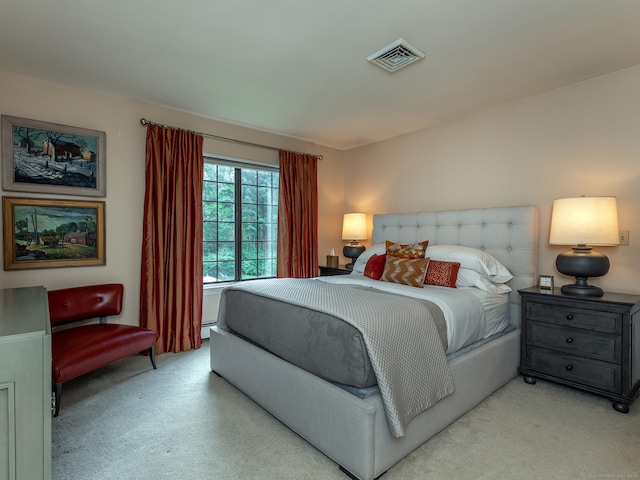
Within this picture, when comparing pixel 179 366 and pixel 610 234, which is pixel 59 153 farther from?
pixel 610 234

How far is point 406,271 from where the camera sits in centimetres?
299

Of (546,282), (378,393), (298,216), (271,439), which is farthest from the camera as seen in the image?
(298,216)

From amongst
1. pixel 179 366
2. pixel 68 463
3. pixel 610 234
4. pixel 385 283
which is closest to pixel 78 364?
pixel 68 463

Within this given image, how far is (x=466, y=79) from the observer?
2766 millimetres

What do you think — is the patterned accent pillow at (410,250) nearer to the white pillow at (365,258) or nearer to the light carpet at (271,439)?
the white pillow at (365,258)

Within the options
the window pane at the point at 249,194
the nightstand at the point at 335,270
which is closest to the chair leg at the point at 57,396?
the window pane at the point at 249,194

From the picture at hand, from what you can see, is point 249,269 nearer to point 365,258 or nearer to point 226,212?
point 226,212

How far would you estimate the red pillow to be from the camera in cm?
330

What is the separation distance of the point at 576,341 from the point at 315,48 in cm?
283

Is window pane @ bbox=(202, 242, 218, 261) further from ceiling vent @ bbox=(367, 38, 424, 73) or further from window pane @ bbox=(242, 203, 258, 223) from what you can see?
ceiling vent @ bbox=(367, 38, 424, 73)

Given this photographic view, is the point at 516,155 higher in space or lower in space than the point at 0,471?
higher

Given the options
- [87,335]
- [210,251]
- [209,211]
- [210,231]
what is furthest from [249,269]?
[87,335]

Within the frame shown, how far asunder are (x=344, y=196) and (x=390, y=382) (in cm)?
368

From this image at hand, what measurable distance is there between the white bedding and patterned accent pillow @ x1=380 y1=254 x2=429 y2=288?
0.29ft
